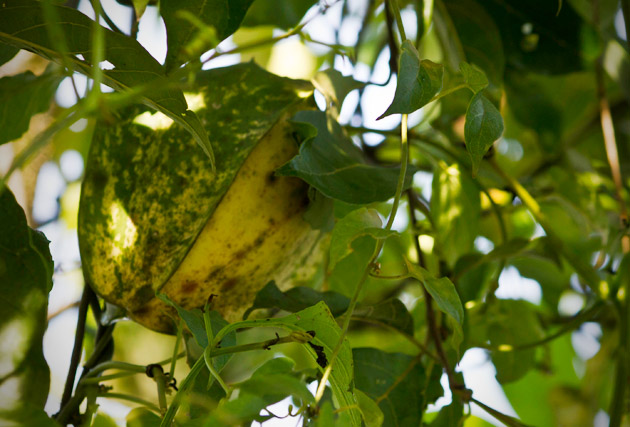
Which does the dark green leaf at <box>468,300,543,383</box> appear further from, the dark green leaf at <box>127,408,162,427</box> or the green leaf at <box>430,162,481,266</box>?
the dark green leaf at <box>127,408,162,427</box>

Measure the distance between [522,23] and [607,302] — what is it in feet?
1.32

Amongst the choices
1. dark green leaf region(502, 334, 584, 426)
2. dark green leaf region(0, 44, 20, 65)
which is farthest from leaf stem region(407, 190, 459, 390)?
dark green leaf region(502, 334, 584, 426)

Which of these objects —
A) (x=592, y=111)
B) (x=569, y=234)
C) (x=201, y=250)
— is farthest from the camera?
(x=592, y=111)

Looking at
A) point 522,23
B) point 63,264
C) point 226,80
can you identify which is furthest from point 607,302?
point 63,264

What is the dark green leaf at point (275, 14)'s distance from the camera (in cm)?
82

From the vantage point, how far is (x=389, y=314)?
2.20 feet

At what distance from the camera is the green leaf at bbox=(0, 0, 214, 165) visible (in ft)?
1.66

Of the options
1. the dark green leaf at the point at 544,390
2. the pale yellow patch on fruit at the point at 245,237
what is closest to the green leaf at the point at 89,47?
the pale yellow patch on fruit at the point at 245,237

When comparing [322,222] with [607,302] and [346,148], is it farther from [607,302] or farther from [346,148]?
[607,302]

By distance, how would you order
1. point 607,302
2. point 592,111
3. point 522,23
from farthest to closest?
point 592,111
point 522,23
point 607,302

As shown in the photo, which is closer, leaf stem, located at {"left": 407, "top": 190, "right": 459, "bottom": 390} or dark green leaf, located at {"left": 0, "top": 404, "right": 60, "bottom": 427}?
dark green leaf, located at {"left": 0, "top": 404, "right": 60, "bottom": 427}

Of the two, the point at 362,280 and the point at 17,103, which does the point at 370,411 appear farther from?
the point at 17,103

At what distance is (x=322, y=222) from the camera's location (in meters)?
0.64

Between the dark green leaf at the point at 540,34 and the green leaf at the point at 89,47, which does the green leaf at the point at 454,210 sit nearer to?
the dark green leaf at the point at 540,34
